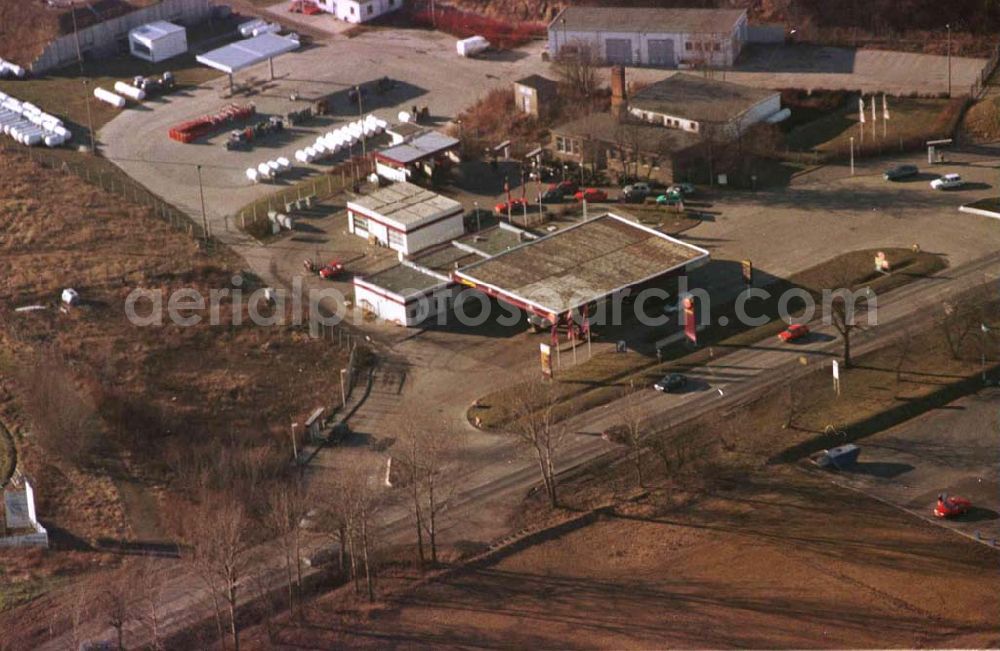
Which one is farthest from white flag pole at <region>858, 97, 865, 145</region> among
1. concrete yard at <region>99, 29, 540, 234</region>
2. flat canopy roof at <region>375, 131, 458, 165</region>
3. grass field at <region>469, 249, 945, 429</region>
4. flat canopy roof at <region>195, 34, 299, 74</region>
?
flat canopy roof at <region>195, 34, 299, 74</region>

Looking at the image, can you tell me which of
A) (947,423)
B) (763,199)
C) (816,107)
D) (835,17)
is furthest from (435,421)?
(835,17)

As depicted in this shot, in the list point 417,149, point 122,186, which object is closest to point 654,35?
point 417,149

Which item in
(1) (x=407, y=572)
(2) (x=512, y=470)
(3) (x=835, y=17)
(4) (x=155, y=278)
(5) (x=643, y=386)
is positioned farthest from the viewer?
(3) (x=835, y=17)

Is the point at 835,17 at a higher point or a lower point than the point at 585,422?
higher

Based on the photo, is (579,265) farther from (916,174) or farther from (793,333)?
(916,174)

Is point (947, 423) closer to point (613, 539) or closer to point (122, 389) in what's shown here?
point (613, 539)

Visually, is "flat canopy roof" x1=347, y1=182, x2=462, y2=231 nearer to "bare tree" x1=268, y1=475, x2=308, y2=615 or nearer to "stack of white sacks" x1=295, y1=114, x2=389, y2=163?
"stack of white sacks" x1=295, y1=114, x2=389, y2=163

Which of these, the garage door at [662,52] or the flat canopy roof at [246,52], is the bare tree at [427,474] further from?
the flat canopy roof at [246,52]
